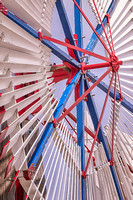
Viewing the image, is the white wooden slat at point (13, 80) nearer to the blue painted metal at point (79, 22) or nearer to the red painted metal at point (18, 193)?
the red painted metal at point (18, 193)

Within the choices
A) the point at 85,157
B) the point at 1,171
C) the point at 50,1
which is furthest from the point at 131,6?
the point at 1,171

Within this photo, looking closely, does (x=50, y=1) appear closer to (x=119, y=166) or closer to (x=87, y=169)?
(x=87, y=169)

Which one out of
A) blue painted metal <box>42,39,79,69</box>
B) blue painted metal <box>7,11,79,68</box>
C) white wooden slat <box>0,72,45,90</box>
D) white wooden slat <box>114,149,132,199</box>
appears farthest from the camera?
Answer: white wooden slat <box>114,149,132,199</box>

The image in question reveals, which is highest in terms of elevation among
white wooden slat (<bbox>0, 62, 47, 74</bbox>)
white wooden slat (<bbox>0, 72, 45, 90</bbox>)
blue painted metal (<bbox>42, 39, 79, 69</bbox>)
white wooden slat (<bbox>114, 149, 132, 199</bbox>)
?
blue painted metal (<bbox>42, 39, 79, 69</bbox>)

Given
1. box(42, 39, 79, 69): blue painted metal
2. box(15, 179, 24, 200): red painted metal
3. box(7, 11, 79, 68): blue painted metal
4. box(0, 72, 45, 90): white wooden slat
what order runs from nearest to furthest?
box(0, 72, 45, 90): white wooden slat, box(7, 11, 79, 68): blue painted metal, box(42, 39, 79, 69): blue painted metal, box(15, 179, 24, 200): red painted metal

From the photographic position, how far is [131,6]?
4.41 m

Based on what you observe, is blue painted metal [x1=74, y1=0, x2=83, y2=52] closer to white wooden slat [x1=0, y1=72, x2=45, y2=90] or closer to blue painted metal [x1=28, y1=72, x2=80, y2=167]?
blue painted metal [x1=28, y1=72, x2=80, y2=167]

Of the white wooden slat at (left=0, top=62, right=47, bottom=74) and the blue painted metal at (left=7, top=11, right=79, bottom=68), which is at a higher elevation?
the blue painted metal at (left=7, top=11, right=79, bottom=68)

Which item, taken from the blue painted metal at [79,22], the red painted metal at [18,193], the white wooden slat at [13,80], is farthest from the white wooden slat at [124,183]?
the white wooden slat at [13,80]

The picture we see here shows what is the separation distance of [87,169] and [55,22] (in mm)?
4418

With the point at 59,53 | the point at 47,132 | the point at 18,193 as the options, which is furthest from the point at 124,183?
the point at 59,53

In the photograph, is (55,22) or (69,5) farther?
(69,5)

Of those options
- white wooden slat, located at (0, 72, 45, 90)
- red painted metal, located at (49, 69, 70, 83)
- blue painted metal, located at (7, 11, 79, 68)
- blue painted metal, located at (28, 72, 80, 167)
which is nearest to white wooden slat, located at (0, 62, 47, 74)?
white wooden slat, located at (0, 72, 45, 90)

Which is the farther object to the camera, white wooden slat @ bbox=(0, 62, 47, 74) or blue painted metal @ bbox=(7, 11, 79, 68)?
blue painted metal @ bbox=(7, 11, 79, 68)
